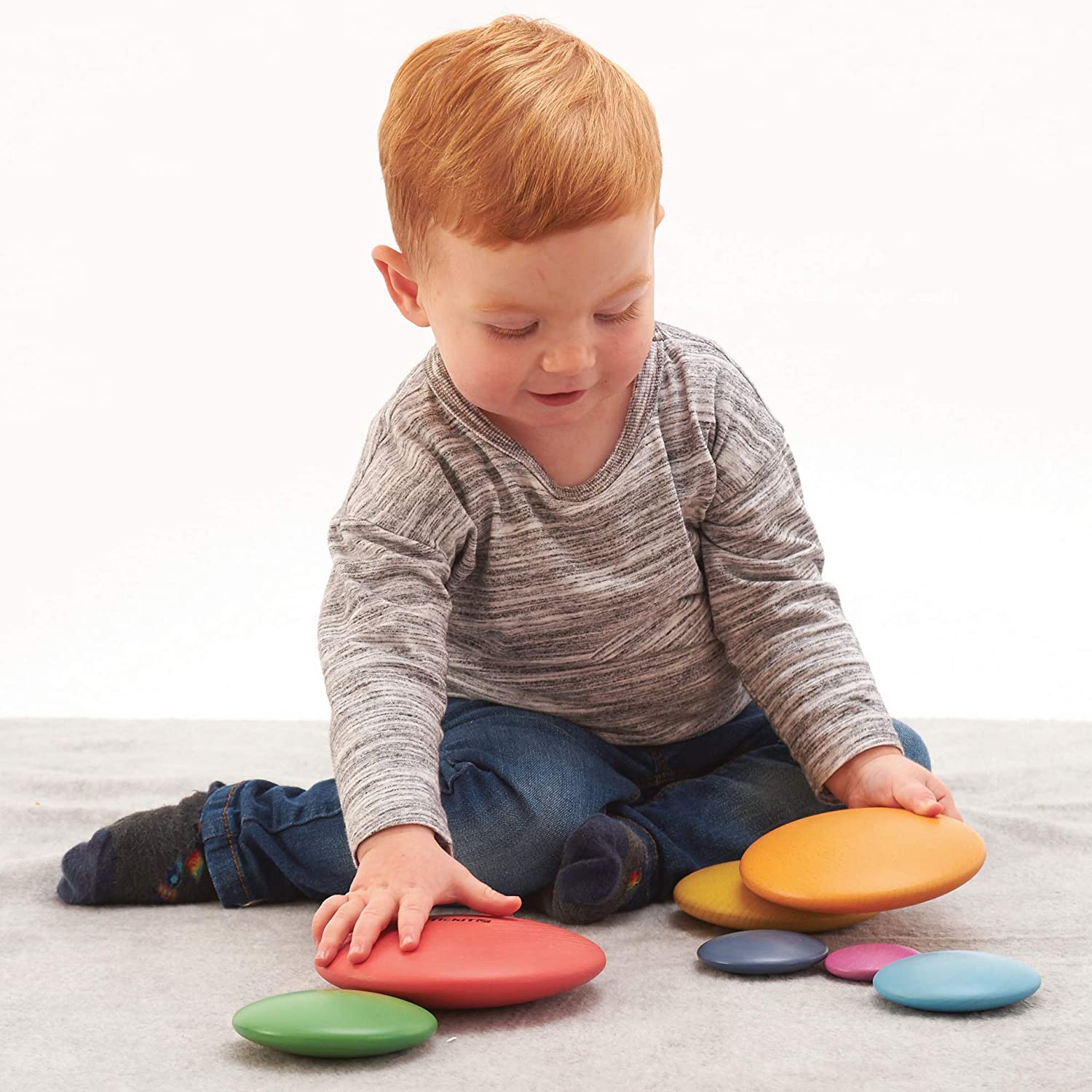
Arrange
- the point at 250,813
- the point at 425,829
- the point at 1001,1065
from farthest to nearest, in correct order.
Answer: the point at 250,813 < the point at 425,829 < the point at 1001,1065

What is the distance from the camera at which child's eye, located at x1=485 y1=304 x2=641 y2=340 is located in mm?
924

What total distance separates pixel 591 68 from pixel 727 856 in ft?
1.87

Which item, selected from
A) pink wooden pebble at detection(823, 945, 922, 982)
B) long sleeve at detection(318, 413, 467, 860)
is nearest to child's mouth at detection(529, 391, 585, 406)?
long sleeve at detection(318, 413, 467, 860)

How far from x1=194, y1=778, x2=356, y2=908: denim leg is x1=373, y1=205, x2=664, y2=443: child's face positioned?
13.0 inches

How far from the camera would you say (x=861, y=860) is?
917 mm

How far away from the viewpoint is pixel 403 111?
37.9 inches

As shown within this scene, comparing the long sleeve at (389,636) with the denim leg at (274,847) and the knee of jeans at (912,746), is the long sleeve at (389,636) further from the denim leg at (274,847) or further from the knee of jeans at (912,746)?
the knee of jeans at (912,746)

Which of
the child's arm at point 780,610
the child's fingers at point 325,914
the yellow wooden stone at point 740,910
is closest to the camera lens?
the child's fingers at point 325,914

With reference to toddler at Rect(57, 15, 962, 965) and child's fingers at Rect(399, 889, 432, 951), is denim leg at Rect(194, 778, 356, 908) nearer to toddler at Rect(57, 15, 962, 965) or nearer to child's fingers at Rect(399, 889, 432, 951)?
toddler at Rect(57, 15, 962, 965)

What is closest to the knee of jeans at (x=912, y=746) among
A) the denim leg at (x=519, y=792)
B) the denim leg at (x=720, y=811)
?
the denim leg at (x=720, y=811)

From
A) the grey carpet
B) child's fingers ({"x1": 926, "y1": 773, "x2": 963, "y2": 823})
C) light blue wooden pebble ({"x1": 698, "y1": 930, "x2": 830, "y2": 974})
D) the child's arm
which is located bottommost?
the grey carpet

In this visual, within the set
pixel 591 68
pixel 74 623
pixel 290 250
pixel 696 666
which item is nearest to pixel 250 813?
pixel 696 666

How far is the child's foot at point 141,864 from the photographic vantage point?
42.9 inches

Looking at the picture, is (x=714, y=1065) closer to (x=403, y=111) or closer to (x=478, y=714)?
(x=478, y=714)
